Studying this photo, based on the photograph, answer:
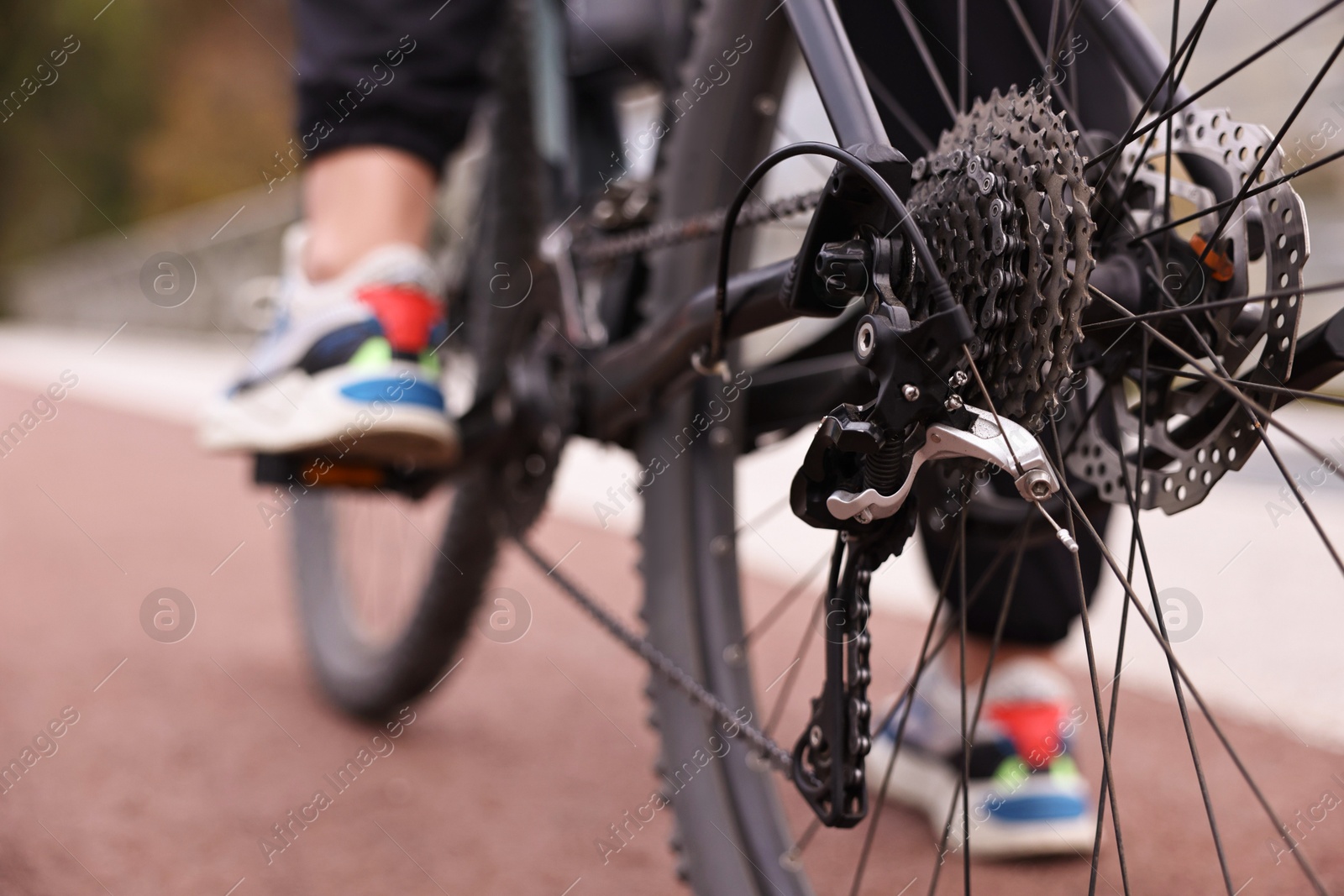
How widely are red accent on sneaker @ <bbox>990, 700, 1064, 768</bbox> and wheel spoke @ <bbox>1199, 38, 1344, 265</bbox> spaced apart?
29.3 inches

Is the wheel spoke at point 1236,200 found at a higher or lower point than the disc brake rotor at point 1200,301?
higher

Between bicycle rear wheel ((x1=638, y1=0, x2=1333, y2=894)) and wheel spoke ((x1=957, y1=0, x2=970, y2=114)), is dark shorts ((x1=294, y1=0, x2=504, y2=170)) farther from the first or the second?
wheel spoke ((x1=957, y1=0, x2=970, y2=114))

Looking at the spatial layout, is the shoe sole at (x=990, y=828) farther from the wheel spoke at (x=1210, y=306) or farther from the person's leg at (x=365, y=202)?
the person's leg at (x=365, y=202)

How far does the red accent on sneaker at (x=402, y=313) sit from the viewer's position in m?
1.23

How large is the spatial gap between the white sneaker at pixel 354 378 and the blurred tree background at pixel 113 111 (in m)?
18.1

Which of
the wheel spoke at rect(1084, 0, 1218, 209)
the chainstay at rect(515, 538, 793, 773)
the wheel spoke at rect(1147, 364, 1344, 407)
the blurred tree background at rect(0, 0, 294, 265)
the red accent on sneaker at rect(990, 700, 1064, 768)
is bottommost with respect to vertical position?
the blurred tree background at rect(0, 0, 294, 265)

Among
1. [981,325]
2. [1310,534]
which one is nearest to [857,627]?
[981,325]

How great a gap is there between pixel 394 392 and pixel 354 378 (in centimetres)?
4

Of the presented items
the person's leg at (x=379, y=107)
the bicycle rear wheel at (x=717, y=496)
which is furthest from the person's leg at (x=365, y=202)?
the bicycle rear wheel at (x=717, y=496)

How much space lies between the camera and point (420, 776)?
1420 millimetres

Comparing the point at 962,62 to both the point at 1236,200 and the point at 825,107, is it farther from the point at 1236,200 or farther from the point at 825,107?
the point at 1236,200

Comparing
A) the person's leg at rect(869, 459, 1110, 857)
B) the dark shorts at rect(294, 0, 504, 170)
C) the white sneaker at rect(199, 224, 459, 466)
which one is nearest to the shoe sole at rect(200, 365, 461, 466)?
the white sneaker at rect(199, 224, 459, 466)

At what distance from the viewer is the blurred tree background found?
18250 mm

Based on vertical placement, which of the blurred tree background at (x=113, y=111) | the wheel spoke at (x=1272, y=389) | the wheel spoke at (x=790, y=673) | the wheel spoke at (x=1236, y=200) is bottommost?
the blurred tree background at (x=113, y=111)
